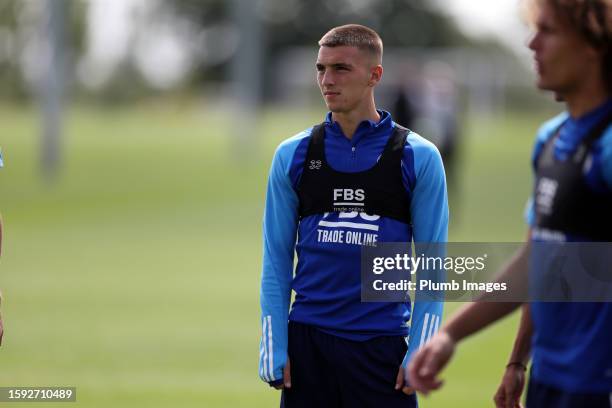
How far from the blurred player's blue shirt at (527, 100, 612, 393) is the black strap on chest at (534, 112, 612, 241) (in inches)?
0.8

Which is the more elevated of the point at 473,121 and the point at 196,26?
the point at 196,26

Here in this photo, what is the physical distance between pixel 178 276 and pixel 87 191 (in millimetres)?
15073

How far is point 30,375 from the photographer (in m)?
10.2

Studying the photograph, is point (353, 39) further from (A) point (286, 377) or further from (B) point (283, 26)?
(B) point (283, 26)

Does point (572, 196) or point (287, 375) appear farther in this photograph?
point (287, 375)

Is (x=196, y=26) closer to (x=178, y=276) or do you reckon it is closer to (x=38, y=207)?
(x=38, y=207)

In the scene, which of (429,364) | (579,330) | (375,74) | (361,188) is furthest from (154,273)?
(579,330)

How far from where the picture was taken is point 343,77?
545 cm

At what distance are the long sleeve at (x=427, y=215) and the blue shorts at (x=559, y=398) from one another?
3.90 feet

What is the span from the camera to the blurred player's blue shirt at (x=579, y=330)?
3.87 m

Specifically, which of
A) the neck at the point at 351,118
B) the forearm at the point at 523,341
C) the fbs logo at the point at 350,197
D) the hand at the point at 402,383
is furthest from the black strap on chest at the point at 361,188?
the forearm at the point at 523,341

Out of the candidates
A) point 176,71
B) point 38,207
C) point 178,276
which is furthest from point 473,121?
point 178,276

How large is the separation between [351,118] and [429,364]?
5.85ft

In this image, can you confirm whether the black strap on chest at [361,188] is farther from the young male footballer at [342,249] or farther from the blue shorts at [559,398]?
the blue shorts at [559,398]
